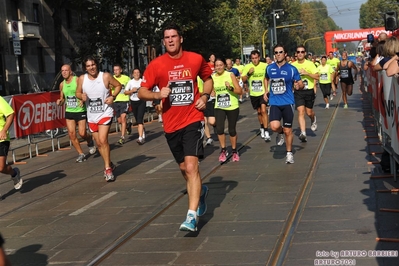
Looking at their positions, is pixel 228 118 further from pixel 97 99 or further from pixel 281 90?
pixel 97 99

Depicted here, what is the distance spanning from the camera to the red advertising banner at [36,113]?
14.8m

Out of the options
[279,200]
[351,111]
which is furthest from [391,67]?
[351,111]

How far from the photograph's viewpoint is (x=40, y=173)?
41.0ft

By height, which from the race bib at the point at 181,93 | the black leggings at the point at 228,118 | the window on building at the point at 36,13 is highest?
the window on building at the point at 36,13

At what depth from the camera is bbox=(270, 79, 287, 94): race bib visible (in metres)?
11.3

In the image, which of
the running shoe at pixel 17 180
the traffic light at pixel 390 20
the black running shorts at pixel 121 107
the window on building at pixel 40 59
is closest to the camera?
the running shoe at pixel 17 180

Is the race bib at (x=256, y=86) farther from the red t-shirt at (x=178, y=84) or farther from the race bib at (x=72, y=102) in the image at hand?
the red t-shirt at (x=178, y=84)

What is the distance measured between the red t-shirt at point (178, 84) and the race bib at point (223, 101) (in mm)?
5165

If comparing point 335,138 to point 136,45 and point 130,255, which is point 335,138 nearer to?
point 130,255

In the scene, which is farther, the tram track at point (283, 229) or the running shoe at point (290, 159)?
the running shoe at point (290, 159)

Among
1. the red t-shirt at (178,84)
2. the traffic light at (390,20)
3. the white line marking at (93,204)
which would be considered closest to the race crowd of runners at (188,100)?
the red t-shirt at (178,84)

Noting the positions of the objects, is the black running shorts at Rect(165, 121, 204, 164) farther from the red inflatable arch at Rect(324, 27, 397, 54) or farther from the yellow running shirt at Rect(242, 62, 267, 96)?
the red inflatable arch at Rect(324, 27, 397, 54)

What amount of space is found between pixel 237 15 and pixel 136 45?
1348 inches

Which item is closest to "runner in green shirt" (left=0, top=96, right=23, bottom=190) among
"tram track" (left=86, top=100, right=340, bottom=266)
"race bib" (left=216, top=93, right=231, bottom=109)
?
"tram track" (left=86, top=100, right=340, bottom=266)
